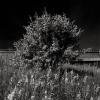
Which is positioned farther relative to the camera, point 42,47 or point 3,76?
point 42,47

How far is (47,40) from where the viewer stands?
13.1 m

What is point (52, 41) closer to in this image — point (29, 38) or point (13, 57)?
point (29, 38)

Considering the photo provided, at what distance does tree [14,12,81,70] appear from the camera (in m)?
12.7

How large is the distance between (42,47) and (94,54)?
8.71 metres

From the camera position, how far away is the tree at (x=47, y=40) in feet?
41.8

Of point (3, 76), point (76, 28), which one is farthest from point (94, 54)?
point (3, 76)

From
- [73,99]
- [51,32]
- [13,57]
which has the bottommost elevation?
[73,99]

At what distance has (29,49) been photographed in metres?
13.1

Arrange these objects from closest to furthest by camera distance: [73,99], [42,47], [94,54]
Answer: [73,99] → [42,47] → [94,54]

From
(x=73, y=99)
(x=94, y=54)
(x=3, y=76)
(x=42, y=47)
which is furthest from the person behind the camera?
(x=94, y=54)

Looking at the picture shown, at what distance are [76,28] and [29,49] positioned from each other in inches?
90.0

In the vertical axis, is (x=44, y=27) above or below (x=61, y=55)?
above

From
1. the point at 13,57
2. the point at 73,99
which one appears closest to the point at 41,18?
the point at 13,57

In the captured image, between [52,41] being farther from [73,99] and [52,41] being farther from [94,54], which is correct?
[94,54]
